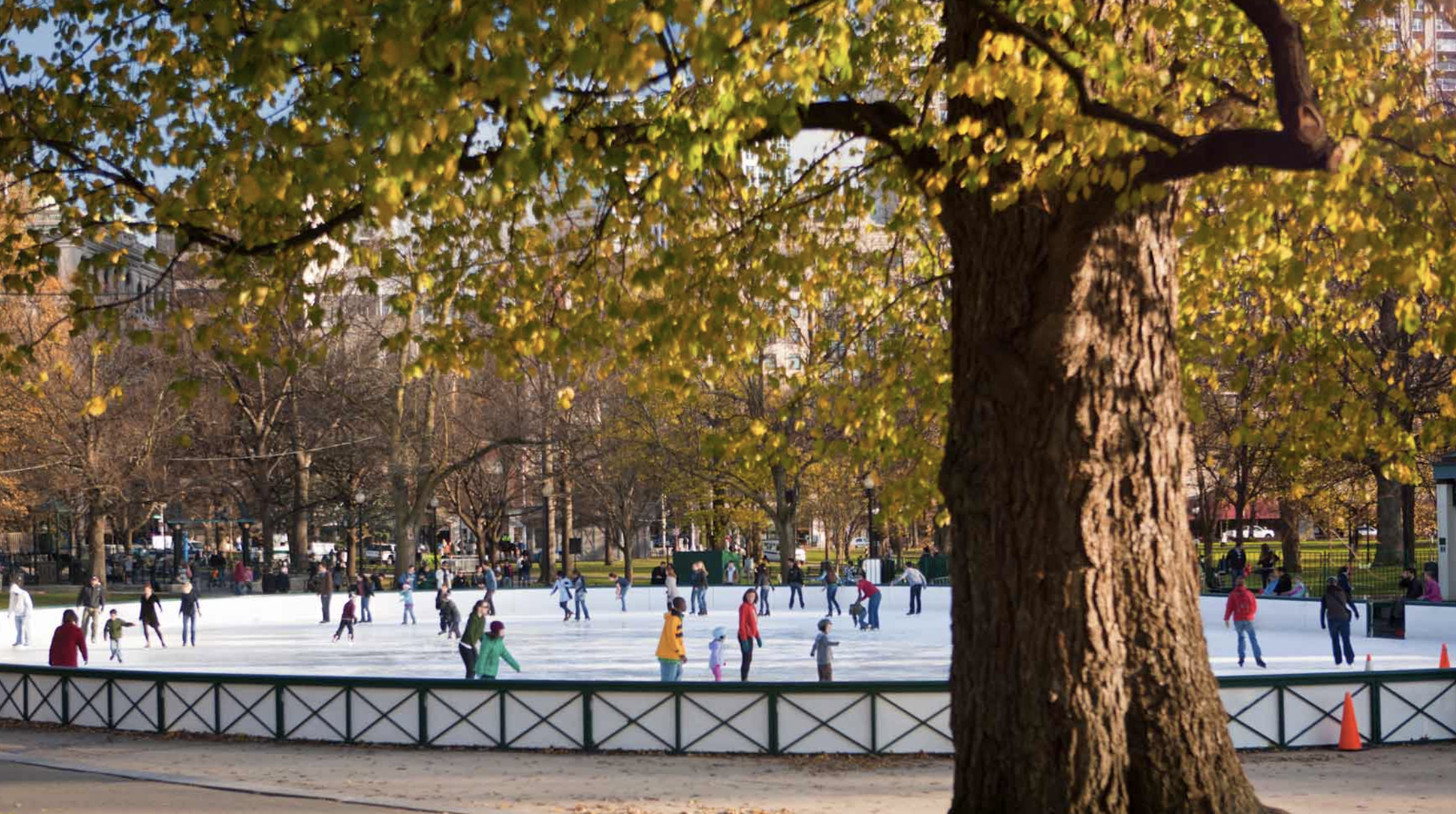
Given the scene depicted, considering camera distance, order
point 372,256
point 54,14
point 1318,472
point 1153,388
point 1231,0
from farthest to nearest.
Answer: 1. point 1318,472
2. point 372,256
3. point 54,14
4. point 1153,388
5. point 1231,0

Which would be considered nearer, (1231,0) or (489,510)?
(1231,0)

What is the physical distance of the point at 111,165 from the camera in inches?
475

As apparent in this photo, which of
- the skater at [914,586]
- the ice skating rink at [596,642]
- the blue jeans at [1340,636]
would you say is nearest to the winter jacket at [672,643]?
the ice skating rink at [596,642]

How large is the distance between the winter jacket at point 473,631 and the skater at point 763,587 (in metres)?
20.0

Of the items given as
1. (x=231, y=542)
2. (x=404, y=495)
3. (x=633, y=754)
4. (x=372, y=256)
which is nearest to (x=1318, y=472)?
(x=404, y=495)

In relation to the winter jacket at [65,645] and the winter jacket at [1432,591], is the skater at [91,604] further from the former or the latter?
the winter jacket at [1432,591]

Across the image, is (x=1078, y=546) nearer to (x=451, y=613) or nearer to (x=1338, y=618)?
(x=1338, y=618)

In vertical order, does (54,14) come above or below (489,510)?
above

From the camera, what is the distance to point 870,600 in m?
36.1

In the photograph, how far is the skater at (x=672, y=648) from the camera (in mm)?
20406

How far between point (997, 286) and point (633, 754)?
32.2ft

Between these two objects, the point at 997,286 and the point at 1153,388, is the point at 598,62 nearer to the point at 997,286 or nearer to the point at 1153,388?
the point at 997,286

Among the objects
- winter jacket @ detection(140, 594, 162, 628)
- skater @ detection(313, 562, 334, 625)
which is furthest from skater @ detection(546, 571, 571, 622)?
winter jacket @ detection(140, 594, 162, 628)

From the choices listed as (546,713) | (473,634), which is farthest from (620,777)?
(473,634)
